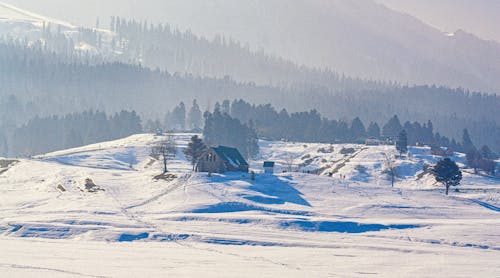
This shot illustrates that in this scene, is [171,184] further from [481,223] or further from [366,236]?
[481,223]

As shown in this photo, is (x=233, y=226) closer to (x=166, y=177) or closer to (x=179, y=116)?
(x=166, y=177)

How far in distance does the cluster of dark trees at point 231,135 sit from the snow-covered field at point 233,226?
→ 37040 mm

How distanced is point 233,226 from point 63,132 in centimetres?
11324

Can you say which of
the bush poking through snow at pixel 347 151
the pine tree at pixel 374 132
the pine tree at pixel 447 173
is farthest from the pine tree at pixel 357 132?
the pine tree at pixel 447 173

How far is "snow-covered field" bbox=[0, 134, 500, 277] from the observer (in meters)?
51.2

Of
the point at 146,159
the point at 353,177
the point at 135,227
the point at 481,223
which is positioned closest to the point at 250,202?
the point at 135,227

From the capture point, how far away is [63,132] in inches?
6895

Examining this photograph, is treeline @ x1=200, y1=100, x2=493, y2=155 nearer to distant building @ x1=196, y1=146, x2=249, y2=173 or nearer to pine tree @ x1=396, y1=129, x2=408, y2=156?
pine tree @ x1=396, y1=129, x2=408, y2=156

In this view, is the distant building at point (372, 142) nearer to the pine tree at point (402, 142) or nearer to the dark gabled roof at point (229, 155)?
the pine tree at point (402, 142)

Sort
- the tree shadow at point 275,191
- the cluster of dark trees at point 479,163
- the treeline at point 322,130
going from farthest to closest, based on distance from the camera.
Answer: the treeline at point 322,130, the cluster of dark trees at point 479,163, the tree shadow at point 275,191

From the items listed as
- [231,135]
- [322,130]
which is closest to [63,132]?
[231,135]

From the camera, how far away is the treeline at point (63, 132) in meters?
168

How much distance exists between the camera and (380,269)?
51500 millimetres

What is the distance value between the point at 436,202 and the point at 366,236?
69.1ft
